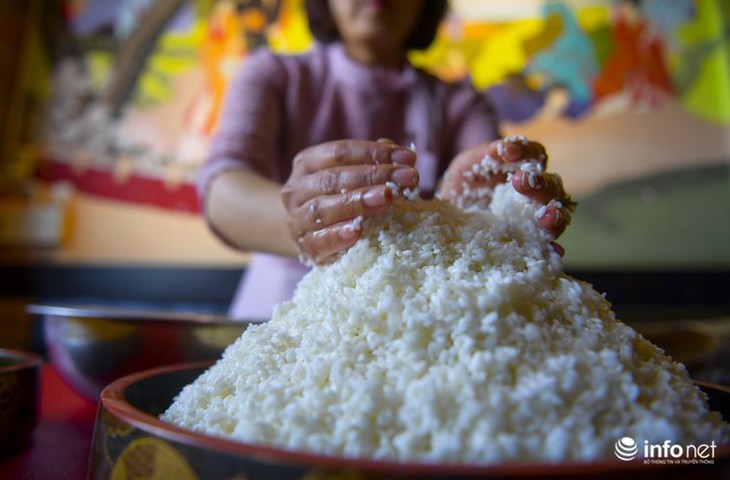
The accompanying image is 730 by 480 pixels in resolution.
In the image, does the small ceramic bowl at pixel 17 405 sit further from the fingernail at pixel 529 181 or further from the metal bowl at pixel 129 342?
the fingernail at pixel 529 181

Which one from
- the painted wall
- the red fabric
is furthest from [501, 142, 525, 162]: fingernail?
the red fabric

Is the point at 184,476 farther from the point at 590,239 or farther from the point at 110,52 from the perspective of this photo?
the point at 110,52

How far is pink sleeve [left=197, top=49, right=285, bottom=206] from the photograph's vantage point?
2.38 feet

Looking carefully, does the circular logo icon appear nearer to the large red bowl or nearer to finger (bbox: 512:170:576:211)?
the large red bowl

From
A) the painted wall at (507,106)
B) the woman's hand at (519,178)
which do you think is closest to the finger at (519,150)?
the woman's hand at (519,178)

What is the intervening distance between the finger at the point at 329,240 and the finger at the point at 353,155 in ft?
0.17

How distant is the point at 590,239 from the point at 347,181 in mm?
1616

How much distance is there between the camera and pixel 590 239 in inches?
71.7

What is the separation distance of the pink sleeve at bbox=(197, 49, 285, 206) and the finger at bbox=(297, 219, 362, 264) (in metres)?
0.34

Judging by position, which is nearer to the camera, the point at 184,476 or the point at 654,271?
the point at 184,476

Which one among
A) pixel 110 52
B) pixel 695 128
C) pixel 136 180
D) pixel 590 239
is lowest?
pixel 590 239

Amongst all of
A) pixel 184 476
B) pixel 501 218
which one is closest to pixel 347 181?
pixel 501 218

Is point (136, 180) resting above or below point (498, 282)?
above

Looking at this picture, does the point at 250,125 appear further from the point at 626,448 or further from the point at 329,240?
the point at 626,448
